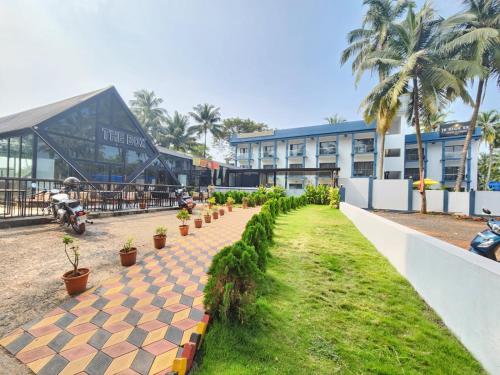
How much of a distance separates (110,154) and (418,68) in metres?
19.1

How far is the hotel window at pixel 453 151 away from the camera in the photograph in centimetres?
2405

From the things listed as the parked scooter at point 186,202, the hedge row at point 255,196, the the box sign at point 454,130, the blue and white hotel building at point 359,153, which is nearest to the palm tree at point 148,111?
the blue and white hotel building at point 359,153

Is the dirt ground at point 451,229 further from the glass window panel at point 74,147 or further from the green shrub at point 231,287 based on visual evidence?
the glass window panel at point 74,147

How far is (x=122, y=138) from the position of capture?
14.3 meters

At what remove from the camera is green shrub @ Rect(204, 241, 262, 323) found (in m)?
2.22

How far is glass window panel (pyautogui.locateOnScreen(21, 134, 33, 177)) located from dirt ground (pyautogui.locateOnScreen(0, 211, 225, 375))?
6034 millimetres

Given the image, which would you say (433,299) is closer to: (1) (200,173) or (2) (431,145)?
(1) (200,173)

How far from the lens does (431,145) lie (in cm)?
2528

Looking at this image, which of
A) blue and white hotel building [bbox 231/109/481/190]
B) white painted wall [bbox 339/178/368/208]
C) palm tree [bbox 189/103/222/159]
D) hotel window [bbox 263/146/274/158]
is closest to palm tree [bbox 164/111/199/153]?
palm tree [bbox 189/103/222/159]

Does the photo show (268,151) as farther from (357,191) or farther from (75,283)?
(75,283)

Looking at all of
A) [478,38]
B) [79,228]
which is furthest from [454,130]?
[79,228]

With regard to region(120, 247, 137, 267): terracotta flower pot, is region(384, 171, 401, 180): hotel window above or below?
above

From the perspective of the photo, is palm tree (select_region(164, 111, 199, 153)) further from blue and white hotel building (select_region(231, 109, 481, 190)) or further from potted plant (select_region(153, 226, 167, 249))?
potted plant (select_region(153, 226, 167, 249))

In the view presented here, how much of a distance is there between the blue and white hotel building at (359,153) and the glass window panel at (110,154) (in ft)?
47.0
